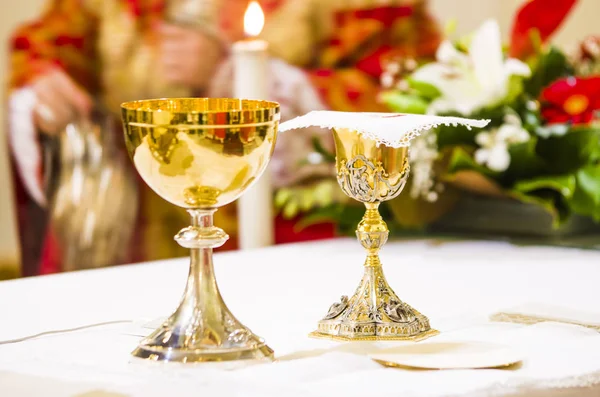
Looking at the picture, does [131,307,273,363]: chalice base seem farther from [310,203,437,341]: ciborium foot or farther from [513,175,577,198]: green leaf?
[513,175,577,198]: green leaf

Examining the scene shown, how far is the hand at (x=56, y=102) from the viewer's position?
188 cm

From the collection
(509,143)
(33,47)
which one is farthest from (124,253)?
(509,143)

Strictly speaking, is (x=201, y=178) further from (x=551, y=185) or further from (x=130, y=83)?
(x=130, y=83)

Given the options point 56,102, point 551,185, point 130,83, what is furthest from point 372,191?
point 130,83

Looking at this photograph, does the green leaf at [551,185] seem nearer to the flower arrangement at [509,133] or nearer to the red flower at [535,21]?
the flower arrangement at [509,133]

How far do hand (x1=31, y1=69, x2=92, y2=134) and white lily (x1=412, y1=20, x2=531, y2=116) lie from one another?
91 centimetres

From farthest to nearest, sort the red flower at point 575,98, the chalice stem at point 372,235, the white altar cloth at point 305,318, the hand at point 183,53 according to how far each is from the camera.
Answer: the hand at point 183,53
the red flower at point 575,98
the chalice stem at point 372,235
the white altar cloth at point 305,318

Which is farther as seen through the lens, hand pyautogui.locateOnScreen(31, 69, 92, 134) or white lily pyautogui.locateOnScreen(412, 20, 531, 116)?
hand pyautogui.locateOnScreen(31, 69, 92, 134)

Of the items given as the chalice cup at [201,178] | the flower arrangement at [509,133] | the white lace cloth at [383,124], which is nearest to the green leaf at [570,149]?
the flower arrangement at [509,133]

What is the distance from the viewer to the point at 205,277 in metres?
0.63

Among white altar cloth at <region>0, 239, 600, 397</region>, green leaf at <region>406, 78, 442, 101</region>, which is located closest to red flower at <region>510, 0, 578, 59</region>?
green leaf at <region>406, 78, 442, 101</region>

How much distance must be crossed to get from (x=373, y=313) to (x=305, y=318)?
0.29 ft

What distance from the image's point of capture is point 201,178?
604 millimetres

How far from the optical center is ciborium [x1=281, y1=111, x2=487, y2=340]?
0.68 m
